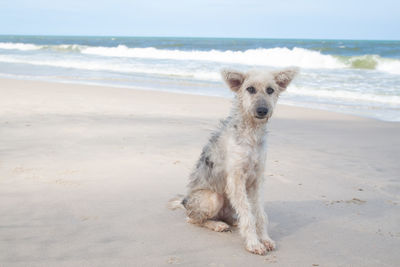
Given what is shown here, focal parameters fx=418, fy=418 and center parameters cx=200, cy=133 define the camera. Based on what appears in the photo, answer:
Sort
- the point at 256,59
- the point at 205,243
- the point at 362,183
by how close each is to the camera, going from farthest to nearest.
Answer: the point at 256,59 → the point at 362,183 → the point at 205,243

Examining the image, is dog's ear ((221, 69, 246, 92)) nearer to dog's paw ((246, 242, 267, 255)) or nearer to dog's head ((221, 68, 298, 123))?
dog's head ((221, 68, 298, 123))

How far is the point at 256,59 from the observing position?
3462cm

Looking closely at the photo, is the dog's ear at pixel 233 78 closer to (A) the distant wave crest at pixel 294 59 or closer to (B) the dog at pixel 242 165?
(B) the dog at pixel 242 165

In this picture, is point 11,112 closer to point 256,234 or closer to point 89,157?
point 89,157

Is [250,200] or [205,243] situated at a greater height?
[250,200]

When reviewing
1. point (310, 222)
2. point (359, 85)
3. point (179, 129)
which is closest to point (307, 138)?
point (179, 129)

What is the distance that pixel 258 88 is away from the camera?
4062 millimetres

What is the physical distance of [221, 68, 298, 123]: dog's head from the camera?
13.0 feet

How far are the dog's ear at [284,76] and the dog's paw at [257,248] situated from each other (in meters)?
1.57

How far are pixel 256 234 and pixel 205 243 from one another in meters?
0.50

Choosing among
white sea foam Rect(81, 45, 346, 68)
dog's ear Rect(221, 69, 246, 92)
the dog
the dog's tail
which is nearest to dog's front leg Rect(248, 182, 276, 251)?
the dog

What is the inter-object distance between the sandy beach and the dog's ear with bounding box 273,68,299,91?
61.1 inches

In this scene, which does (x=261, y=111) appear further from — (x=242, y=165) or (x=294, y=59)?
(x=294, y=59)

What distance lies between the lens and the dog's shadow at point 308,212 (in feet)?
14.8
